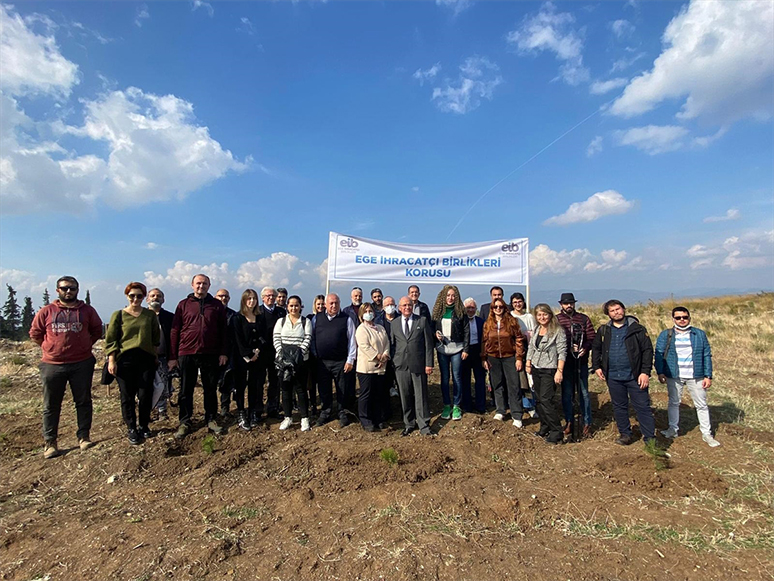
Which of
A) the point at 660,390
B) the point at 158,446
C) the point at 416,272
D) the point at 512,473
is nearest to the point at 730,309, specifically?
the point at 660,390

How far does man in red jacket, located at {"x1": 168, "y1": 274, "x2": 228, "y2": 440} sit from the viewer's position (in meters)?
5.57

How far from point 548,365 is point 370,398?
2.61 m

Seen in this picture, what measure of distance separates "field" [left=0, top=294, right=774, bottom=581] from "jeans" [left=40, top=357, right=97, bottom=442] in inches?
14.6

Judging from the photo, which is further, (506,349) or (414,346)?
(506,349)

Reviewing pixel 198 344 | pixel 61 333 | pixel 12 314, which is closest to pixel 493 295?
pixel 198 344

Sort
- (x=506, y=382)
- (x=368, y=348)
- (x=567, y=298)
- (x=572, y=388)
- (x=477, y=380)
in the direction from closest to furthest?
(x=572, y=388)
(x=368, y=348)
(x=567, y=298)
(x=506, y=382)
(x=477, y=380)

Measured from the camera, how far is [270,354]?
6230mm

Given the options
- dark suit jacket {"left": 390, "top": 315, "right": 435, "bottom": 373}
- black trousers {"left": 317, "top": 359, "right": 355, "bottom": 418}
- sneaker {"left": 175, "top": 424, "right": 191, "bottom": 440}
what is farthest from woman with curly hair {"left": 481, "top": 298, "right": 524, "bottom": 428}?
sneaker {"left": 175, "top": 424, "right": 191, "bottom": 440}

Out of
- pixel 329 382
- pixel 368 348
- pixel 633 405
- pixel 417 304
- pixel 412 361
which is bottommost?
pixel 633 405

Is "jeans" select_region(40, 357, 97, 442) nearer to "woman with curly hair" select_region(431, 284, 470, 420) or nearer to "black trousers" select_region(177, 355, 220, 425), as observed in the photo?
"black trousers" select_region(177, 355, 220, 425)

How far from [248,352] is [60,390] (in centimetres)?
227

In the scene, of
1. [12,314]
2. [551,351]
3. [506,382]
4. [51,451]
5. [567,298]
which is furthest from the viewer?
[12,314]

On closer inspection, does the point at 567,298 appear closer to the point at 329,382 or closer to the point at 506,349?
the point at 506,349

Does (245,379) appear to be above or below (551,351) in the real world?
below
